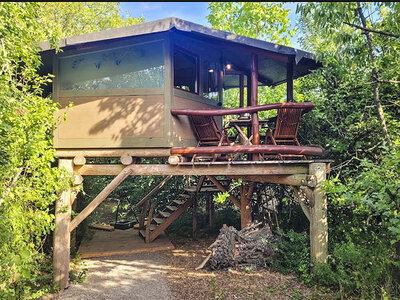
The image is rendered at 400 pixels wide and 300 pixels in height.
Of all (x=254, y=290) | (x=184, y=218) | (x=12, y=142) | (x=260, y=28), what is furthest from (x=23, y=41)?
(x=260, y=28)

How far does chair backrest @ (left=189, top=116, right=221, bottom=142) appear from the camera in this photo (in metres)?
6.09

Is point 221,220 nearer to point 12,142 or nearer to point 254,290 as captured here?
point 254,290

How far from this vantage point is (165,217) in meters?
9.41

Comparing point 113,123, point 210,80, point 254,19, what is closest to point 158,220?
point 113,123

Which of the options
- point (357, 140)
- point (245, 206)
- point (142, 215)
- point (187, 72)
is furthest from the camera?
point (142, 215)

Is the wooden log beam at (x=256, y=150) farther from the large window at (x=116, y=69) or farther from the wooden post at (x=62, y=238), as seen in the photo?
the wooden post at (x=62, y=238)

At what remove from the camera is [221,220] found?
10.5 m

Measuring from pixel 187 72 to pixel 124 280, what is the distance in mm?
4724

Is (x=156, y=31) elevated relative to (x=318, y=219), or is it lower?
elevated

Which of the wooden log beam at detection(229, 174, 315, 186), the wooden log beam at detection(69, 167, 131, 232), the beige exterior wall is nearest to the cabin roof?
the beige exterior wall

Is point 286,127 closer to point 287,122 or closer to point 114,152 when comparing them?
point 287,122

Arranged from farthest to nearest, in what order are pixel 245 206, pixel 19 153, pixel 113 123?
pixel 245 206 → pixel 113 123 → pixel 19 153

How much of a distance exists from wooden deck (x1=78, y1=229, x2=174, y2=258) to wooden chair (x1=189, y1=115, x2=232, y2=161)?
3.42 meters

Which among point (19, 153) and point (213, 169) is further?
point (213, 169)
